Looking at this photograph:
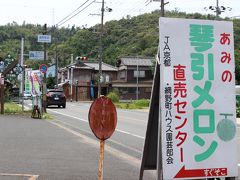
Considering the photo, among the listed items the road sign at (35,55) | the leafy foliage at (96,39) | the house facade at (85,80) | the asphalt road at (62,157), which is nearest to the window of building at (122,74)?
the house facade at (85,80)

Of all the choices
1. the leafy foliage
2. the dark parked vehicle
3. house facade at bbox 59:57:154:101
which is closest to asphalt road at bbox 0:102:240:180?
the dark parked vehicle

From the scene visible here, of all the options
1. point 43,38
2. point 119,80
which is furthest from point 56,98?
point 119,80

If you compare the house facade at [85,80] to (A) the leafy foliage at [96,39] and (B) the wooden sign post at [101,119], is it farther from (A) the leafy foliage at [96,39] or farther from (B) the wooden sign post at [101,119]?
(B) the wooden sign post at [101,119]

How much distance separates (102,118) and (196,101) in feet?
4.11

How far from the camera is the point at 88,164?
8.60m

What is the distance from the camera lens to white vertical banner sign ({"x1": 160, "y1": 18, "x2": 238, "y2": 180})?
5031 millimetres

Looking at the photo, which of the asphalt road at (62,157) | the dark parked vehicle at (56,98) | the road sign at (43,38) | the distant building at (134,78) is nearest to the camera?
the asphalt road at (62,157)

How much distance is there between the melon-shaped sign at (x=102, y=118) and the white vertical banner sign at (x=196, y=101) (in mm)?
863

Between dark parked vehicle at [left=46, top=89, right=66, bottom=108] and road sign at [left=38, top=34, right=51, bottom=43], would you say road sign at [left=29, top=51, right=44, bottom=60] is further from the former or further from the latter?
dark parked vehicle at [left=46, top=89, right=66, bottom=108]

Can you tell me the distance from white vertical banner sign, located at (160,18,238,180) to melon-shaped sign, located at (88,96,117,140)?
86 cm

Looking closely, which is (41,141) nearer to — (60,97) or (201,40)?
(201,40)

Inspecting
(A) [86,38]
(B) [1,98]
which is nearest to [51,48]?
(A) [86,38]

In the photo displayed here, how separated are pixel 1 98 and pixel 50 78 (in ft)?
194

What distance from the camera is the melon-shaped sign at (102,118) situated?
5.54m
